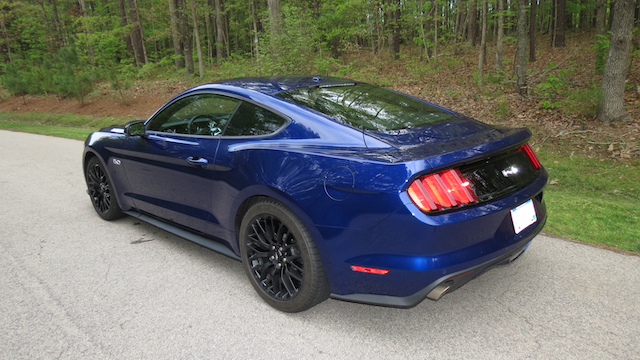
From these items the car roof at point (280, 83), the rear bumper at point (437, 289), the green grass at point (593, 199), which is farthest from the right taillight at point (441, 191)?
the green grass at point (593, 199)

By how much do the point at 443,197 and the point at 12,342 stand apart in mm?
2814

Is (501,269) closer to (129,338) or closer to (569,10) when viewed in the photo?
(129,338)

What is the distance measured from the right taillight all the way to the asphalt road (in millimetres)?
879

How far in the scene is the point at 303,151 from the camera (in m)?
2.56

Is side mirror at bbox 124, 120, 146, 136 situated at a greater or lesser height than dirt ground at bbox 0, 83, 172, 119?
greater

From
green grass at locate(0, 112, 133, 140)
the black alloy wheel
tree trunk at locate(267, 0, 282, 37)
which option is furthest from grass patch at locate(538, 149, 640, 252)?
green grass at locate(0, 112, 133, 140)

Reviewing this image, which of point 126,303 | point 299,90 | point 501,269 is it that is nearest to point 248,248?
point 126,303

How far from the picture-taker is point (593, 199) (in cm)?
535

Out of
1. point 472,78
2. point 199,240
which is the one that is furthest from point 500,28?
point 199,240

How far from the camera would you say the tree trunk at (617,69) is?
819cm

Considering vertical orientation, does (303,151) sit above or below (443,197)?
above

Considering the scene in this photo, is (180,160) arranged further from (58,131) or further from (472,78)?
(472,78)

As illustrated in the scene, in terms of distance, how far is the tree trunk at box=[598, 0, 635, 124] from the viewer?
26.9ft

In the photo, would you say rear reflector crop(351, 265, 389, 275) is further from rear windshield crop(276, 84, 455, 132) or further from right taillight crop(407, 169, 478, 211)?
rear windshield crop(276, 84, 455, 132)
